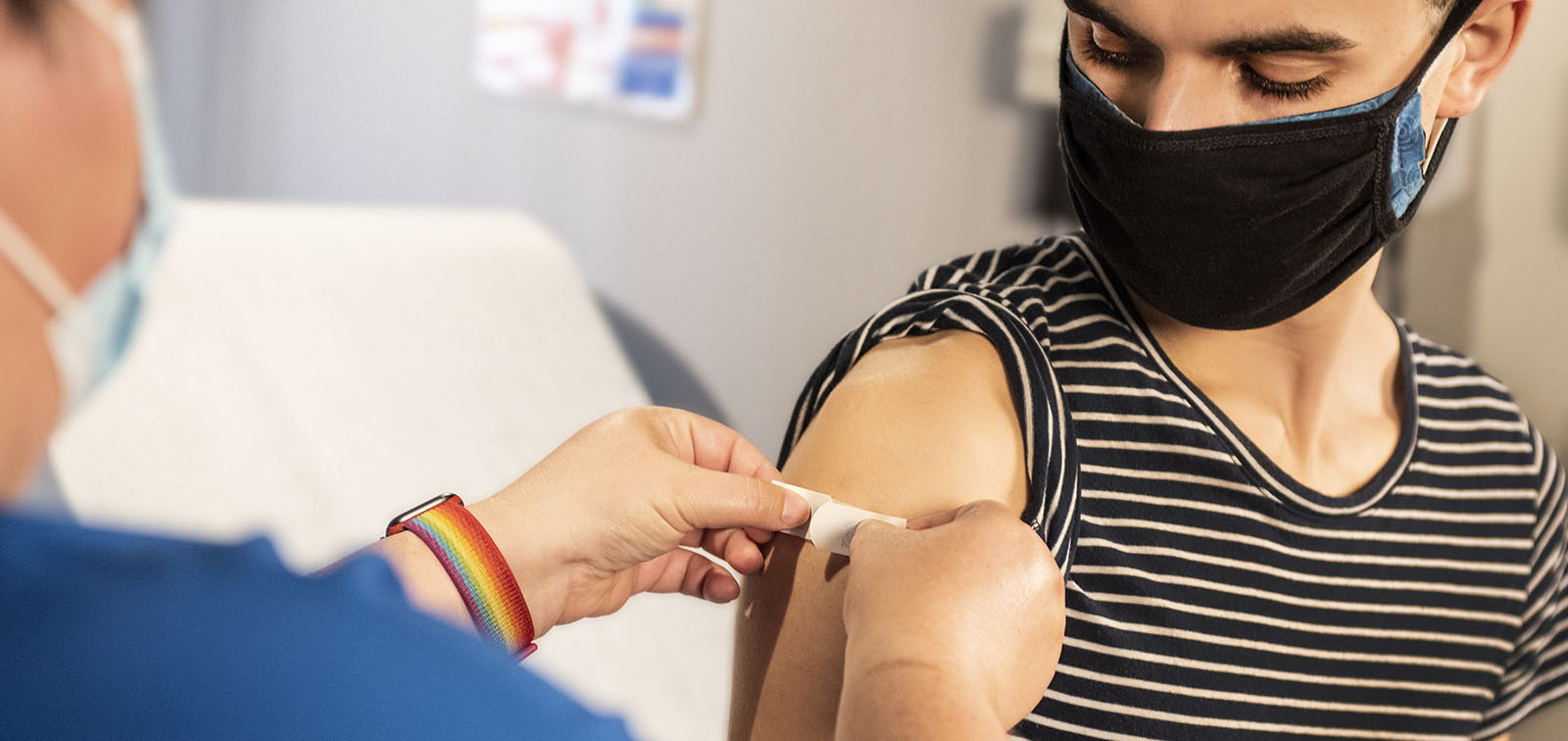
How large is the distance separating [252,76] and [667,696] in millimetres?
4879

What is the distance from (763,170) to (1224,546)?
2147 millimetres

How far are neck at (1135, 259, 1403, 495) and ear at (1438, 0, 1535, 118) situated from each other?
178mm

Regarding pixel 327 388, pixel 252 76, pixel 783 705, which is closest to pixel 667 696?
pixel 327 388

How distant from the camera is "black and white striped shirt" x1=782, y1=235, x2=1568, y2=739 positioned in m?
1.10

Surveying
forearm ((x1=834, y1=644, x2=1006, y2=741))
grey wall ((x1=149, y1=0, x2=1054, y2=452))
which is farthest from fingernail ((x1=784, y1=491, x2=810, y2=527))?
grey wall ((x1=149, y1=0, x2=1054, y2=452))

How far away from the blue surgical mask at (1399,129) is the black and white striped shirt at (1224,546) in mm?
196

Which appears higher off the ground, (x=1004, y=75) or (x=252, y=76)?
(x=1004, y=75)

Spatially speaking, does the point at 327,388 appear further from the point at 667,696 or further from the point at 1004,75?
the point at 1004,75

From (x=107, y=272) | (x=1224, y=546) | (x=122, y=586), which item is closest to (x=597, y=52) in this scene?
(x=1224, y=546)

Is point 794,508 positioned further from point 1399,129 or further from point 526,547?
point 1399,129

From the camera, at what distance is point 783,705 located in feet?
Result: 3.28

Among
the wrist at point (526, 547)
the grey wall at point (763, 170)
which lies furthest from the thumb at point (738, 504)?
the grey wall at point (763, 170)

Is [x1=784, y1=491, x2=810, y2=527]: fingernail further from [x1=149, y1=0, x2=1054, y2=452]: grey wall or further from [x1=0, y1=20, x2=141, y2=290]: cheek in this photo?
[x1=149, y1=0, x2=1054, y2=452]: grey wall

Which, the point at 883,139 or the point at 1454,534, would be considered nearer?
the point at 1454,534
